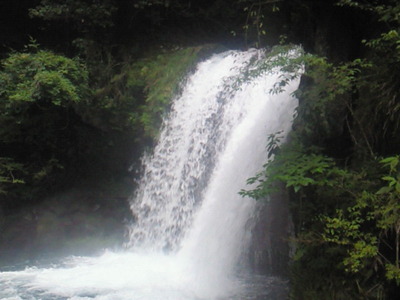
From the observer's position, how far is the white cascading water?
5800 millimetres

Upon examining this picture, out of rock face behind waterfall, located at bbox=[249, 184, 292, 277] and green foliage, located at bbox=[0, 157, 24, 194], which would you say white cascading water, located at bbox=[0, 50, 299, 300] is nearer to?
rock face behind waterfall, located at bbox=[249, 184, 292, 277]

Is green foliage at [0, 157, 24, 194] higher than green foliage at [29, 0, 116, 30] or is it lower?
lower

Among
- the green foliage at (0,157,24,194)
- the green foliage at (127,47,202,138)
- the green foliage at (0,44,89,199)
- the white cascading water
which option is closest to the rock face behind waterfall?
the white cascading water

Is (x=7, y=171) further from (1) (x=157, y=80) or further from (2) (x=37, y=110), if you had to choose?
(1) (x=157, y=80)

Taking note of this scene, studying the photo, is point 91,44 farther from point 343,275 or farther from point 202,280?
point 343,275

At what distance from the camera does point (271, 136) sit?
4543mm

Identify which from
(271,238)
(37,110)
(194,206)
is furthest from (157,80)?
(271,238)

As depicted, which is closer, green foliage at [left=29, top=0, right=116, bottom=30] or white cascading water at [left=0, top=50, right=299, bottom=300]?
white cascading water at [left=0, top=50, right=299, bottom=300]

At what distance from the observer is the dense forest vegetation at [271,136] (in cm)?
374

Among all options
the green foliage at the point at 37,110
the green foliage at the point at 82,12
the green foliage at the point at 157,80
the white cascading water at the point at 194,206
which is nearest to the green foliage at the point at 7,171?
the green foliage at the point at 37,110

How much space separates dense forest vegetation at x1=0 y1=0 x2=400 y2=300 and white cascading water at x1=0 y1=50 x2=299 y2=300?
0.59 metres

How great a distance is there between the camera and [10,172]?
8.04m

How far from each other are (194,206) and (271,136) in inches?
105

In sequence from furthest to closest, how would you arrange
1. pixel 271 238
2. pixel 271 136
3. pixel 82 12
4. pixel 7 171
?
pixel 82 12
pixel 7 171
pixel 271 238
pixel 271 136
